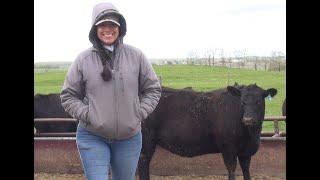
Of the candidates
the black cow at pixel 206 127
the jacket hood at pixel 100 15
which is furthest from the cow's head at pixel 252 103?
the jacket hood at pixel 100 15

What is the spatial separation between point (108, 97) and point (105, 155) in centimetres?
52

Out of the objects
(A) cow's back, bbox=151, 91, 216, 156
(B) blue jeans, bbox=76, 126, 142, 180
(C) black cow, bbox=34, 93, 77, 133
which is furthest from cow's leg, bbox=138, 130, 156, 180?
(B) blue jeans, bbox=76, 126, 142, 180

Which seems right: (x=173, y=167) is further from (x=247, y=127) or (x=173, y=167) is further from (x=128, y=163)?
(x=128, y=163)

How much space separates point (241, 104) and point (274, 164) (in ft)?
4.64

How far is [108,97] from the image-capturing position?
4121mm

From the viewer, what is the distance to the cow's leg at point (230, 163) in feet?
24.6

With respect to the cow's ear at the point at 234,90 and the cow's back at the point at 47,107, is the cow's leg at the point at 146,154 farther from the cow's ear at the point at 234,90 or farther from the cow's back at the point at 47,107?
the cow's back at the point at 47,107

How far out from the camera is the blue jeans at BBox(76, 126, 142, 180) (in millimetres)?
4199

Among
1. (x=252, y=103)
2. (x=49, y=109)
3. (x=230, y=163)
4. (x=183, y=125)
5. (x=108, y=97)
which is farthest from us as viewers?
(x=49, y=109)

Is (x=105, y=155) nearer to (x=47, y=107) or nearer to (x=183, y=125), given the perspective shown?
(x=183, y=125)

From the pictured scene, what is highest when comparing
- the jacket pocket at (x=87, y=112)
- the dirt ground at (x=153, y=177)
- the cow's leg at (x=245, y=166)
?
the jacket pocket at (x=87, y=112)

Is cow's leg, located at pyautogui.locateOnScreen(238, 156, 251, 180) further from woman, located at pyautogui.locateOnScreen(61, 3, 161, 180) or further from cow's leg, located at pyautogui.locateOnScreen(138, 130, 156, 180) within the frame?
woman, located at pyautogui.locateOnScreen(61, 3, 161, 180)

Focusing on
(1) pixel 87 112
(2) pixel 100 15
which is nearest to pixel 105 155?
(1) pixel 87 112
